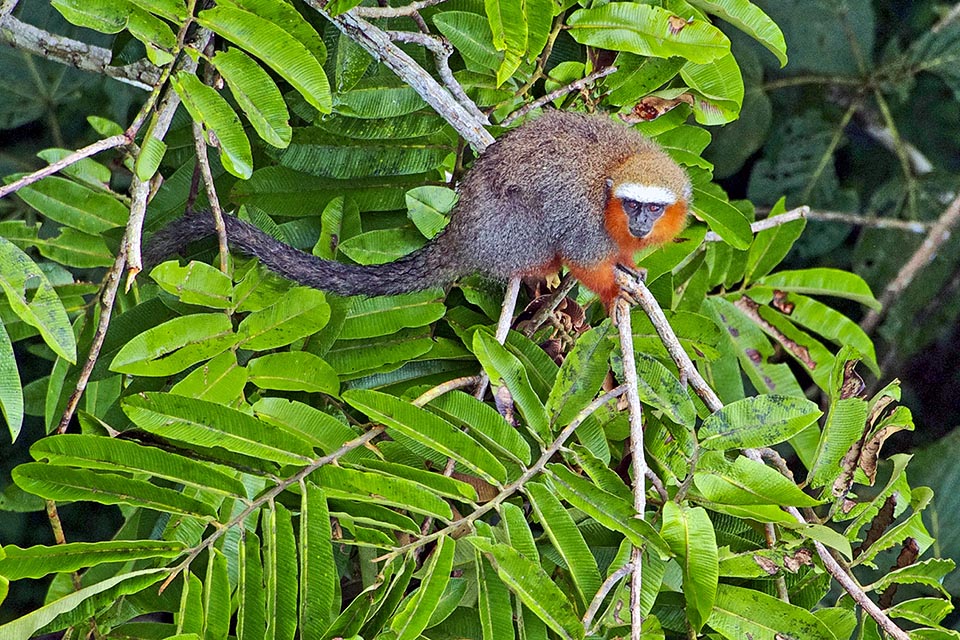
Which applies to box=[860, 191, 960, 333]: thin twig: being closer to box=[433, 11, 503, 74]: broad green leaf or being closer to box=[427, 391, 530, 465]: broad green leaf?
box=[433, 11, 503, 74]: broad green leaf

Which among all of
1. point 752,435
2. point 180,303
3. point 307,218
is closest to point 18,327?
point 180,303

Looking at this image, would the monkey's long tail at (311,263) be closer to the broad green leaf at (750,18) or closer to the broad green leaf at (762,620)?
the broad green leaf at (750,18)

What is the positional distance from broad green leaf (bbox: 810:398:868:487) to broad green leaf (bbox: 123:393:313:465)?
0.99 meters

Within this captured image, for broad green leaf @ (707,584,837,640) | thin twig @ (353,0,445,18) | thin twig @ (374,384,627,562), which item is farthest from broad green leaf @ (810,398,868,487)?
thin twig @ (353,0,445,18)

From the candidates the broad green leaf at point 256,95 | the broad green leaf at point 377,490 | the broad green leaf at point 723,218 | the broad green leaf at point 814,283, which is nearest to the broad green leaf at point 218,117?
the broad green leaf at point 256,95

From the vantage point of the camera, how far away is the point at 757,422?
1762 mm

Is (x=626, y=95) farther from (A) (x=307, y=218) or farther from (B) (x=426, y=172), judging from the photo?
(A) (x=307, y=218)

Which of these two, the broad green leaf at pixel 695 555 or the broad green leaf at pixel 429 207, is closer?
the broad green leaf at pixel 695 555

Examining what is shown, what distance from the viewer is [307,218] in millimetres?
2404

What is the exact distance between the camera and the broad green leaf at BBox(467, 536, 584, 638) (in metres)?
1.58

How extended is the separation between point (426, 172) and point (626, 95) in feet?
1.77

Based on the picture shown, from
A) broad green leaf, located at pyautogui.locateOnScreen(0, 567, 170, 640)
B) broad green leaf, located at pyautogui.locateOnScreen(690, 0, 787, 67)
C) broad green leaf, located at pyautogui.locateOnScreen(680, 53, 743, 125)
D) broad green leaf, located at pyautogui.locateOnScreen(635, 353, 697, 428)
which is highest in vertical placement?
broad green leaf, located at pyautogui.locateOnScreen(690, 0, 787, 67)

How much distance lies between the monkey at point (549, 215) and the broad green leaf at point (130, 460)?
0.68 meters

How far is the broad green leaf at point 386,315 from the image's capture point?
84.5 inches
